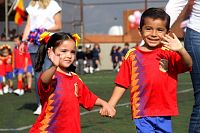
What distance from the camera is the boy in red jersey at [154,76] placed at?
16.1 feet

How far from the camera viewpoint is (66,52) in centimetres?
498

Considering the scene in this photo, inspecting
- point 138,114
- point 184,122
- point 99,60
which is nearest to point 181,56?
point 138,114

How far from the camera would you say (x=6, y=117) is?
950 centimetres

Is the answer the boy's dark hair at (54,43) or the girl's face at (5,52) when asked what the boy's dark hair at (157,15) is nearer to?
the boy's dark hair at (54,43)

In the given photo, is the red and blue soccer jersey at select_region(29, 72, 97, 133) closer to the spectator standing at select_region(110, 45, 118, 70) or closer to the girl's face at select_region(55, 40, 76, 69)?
the girl's face at select_region(55, 40, 76, 69)

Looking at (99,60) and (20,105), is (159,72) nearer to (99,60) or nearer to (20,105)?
(20,105)

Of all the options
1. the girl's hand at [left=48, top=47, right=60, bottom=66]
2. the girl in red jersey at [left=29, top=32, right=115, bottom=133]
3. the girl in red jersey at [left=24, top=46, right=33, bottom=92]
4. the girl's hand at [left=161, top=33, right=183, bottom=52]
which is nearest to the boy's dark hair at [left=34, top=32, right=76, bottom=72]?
the girl in red jersey at [left=29, top=32, right=115, bottom=133]

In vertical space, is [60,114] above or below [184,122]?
above

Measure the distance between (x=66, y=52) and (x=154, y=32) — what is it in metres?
0.74

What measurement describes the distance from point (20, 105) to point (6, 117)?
2.03 meters

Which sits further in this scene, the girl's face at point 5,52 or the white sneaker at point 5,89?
the girl's face at point 5,52

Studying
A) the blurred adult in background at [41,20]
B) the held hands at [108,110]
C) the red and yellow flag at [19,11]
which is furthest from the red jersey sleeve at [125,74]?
the red and yellow flag at [19,11]

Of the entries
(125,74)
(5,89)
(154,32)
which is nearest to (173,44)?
(154,32)

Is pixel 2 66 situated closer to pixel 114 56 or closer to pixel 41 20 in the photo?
pixel 41 20
